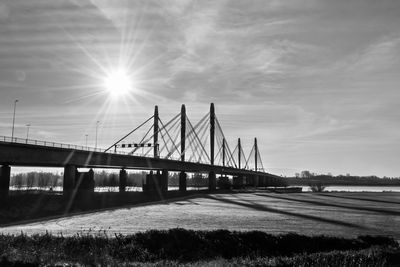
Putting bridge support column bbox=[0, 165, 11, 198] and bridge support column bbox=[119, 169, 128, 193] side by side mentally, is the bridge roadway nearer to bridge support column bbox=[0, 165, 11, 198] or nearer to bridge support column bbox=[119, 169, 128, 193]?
bridge support column bbox=[0, 165, 11, 198]

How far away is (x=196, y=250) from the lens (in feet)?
59.8

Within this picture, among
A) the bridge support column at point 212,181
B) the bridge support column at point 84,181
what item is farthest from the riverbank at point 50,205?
the bridge support column at point 212,181

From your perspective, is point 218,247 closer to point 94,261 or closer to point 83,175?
point 94,261

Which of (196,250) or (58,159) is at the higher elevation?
(58,159)

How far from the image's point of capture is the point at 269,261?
13.5 metres

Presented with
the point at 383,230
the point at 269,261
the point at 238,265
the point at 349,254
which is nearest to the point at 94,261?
the point at 238,265

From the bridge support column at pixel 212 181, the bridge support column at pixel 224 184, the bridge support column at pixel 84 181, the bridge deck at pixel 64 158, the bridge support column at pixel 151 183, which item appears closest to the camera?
the bridge deck at pixel 64 158

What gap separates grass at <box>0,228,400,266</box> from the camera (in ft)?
44.7

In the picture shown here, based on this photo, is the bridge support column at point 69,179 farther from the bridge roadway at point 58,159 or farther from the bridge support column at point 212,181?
the bridge support column at point 212,181

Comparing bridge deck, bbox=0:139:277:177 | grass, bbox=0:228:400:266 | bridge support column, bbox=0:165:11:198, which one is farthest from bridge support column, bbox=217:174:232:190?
grass, bbox=0:228:400:266

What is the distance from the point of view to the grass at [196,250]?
13.6 meters

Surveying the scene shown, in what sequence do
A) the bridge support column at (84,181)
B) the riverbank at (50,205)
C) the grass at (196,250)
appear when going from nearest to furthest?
the grass at (196,250), the riverbank at (50,205), the bridge support column at (84,181)

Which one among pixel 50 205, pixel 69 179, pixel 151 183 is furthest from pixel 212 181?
pixel 50 205

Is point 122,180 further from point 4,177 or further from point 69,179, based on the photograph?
point 4,177
